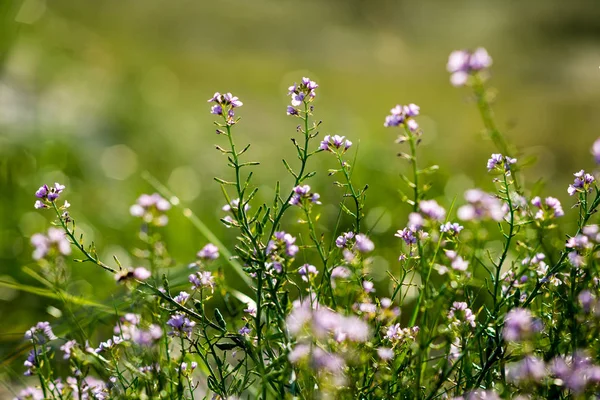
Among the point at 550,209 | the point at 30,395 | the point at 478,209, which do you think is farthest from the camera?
the point at 30,395

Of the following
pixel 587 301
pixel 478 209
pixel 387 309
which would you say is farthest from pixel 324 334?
pixel 587 301

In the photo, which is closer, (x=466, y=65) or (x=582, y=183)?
(x=466, y=65)

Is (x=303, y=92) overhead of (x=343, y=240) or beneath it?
overhead

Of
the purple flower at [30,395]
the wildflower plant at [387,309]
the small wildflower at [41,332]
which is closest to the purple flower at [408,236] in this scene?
the wildflower plant at [387,309]

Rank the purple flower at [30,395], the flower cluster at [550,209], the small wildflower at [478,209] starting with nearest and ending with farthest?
1. the small wildflower at [478,209]
2. the flower cluster at [550,209]
3. the purple flower at [30,395]

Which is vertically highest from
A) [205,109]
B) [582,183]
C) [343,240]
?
[205,109]

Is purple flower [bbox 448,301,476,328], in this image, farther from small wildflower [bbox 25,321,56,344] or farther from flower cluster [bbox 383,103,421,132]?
small wildflower [bbox 25,321,56,344]

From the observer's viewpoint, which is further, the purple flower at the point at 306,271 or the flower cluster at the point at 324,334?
the purple flower at the point at 306,271

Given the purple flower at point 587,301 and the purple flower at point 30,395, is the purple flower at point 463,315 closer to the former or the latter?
the purple flower at point 587,301

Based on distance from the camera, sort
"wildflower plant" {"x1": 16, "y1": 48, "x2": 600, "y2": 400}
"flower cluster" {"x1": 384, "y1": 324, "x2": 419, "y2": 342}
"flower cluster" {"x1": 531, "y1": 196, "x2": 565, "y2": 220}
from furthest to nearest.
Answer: "flower cluster" {"x1": 384, "y1": 324, "x2": 419, "y2": 342} < "flower cluster" {"x1": 531, "y1": 196, "x2": 565, "y2": 220} < "wildflower plant" {"x1": 16, "y1": 48, "x2": 600, "y2": 400}

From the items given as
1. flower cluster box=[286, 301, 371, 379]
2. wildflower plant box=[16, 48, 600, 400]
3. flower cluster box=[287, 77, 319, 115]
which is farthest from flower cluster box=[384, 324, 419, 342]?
flower cluster box=[287, 77, 319, 115]

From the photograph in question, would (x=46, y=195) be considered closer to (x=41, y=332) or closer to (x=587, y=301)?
(x=41, y=332)

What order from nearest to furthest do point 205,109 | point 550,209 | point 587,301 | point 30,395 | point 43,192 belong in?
point 587,301
point 550,209
point 43,192
point 30,395
point 205,109

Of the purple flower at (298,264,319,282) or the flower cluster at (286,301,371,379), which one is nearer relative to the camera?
the flower cluster at (286,301,371,379)
